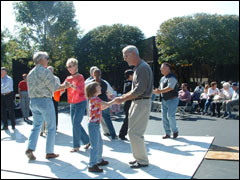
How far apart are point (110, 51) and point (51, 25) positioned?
3112mm

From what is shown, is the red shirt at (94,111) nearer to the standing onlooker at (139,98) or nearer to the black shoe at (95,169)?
the standing onlooker at (139,98)

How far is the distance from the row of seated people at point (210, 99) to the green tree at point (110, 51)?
3.68m

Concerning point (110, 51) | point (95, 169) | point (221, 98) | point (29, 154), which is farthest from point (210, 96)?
point (29, 154)

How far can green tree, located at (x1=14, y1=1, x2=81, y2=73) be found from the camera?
31.4ft

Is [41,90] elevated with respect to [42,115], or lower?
elevated

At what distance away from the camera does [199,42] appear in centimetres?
650

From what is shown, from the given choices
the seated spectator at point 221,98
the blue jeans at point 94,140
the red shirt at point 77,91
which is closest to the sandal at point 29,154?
the red shirt at point 77,91

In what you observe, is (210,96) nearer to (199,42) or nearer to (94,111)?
(199,42)

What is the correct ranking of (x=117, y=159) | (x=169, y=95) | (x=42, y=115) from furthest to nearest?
(x=169, y=95)
(x=117, y=159)
(x=42, y=115)

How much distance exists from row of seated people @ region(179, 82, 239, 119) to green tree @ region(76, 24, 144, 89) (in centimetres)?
368

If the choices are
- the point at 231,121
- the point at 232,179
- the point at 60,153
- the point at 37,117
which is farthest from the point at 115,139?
the point at 231,121

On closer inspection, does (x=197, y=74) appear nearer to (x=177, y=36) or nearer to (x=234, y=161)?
(x=177, y=36)

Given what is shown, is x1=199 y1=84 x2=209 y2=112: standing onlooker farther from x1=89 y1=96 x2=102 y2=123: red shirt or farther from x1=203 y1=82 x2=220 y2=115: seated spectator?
x1=89 y1=96 x2=102 y2=123: red shirt

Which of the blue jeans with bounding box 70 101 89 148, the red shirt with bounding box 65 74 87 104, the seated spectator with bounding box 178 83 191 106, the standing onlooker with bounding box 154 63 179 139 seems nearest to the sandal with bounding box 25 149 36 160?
the blue jeans with bounding box 70 101 89 148
